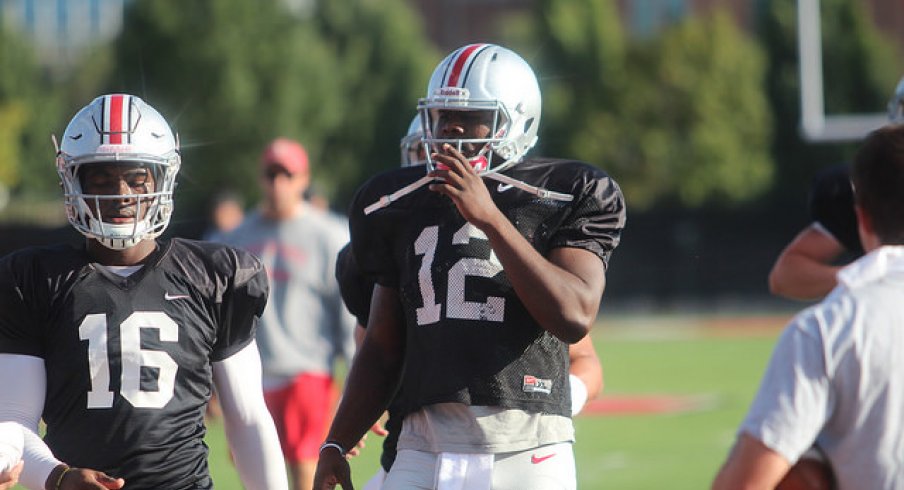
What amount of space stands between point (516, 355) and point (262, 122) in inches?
1181

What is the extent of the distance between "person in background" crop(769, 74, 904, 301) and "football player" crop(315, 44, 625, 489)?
146 cm

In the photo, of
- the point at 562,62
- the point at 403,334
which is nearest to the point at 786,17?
the point at 562,62

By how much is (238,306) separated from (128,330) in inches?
12.1

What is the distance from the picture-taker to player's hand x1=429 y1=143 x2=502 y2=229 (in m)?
3.41

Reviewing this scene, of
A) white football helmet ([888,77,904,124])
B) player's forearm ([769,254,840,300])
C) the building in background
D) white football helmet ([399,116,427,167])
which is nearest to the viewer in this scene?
white football helmet ([888,77,904,124])

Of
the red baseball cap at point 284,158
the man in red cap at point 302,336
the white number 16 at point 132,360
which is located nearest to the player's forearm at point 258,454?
the white number 16 at point 132,360

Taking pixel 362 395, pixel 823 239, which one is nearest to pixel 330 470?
pixel 362 395

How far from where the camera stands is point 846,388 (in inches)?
103

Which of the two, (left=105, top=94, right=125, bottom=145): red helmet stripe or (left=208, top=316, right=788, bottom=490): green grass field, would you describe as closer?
(left=105, top=94, right=125, bottom=145): red helmet stripe

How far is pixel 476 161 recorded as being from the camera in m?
3.66

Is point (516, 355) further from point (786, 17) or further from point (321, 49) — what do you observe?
point (321, 49)

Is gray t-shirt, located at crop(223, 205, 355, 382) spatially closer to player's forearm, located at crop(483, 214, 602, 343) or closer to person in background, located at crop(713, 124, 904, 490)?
player's forearm, located at crop(483, 214, 602, 343)

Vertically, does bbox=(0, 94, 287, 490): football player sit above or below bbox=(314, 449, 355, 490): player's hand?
above

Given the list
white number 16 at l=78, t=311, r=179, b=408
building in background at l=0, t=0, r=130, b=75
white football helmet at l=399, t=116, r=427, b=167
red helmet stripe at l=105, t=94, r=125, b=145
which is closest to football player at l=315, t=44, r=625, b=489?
white number 16 at l=78, t=311, r=179, b=408
